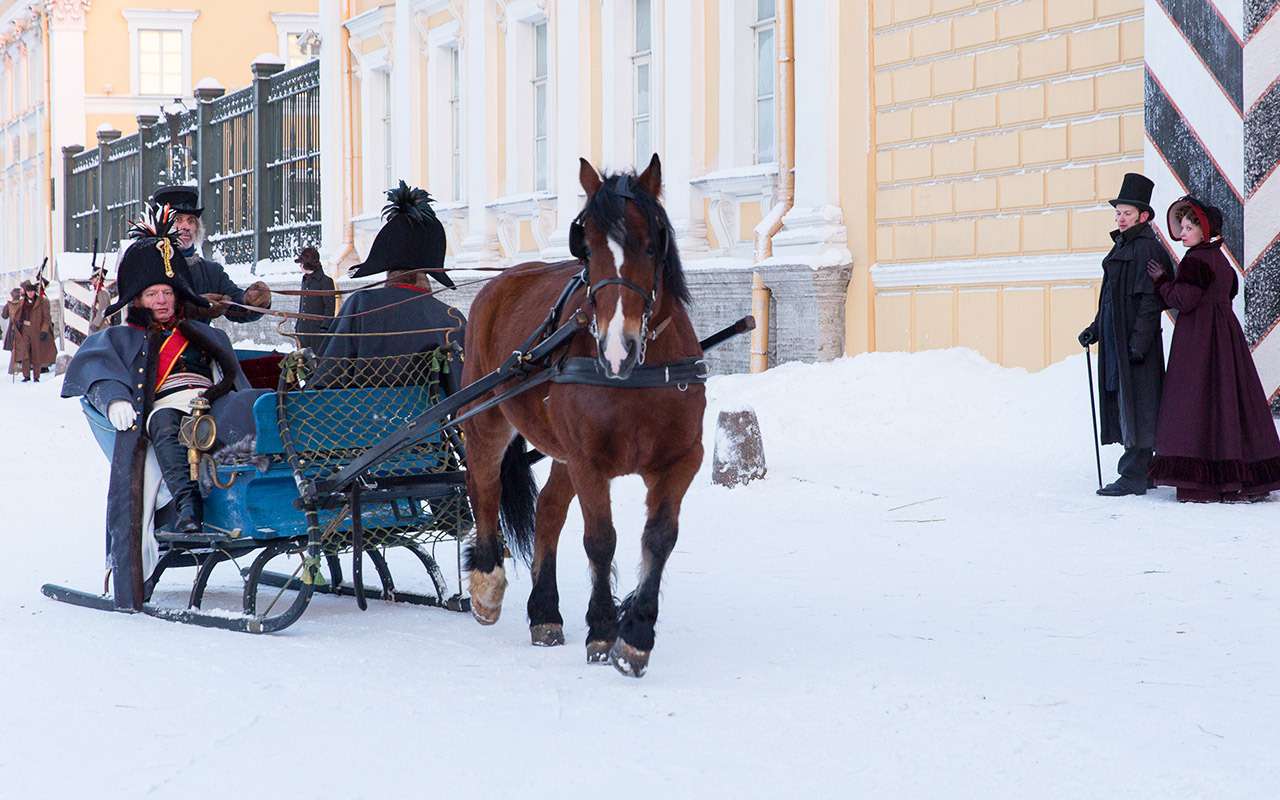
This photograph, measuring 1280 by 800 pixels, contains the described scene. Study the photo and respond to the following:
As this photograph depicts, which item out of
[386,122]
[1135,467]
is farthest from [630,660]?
[386,122]

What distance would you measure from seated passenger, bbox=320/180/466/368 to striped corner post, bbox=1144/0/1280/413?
4.99 meters

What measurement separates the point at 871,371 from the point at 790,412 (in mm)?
752

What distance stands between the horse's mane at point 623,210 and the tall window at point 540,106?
562 inches

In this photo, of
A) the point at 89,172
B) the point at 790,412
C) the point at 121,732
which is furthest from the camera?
the point at 89,172

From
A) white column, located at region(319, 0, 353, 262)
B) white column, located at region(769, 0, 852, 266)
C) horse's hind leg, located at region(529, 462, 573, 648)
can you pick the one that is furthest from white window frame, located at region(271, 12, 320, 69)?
horse's hind leg, located at region(529, 462, 573, 648)

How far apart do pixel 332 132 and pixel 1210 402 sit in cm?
1793

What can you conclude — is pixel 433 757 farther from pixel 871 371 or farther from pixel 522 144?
pixel 522 144

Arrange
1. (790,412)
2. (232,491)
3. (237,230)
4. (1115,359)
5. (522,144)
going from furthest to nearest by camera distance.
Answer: (237,230) → (522,144) → (790,412) → (1115,359) → (232,491)

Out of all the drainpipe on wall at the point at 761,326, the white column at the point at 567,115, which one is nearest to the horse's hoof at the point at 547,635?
the drainpipe on wall at the point at 761,326

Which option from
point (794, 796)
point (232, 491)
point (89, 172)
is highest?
point (89, 172)

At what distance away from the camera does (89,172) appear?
40125 mm

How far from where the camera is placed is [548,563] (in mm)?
6289

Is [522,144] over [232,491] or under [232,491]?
over

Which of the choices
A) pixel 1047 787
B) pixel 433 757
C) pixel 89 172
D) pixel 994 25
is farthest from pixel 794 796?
pixel 89 172
